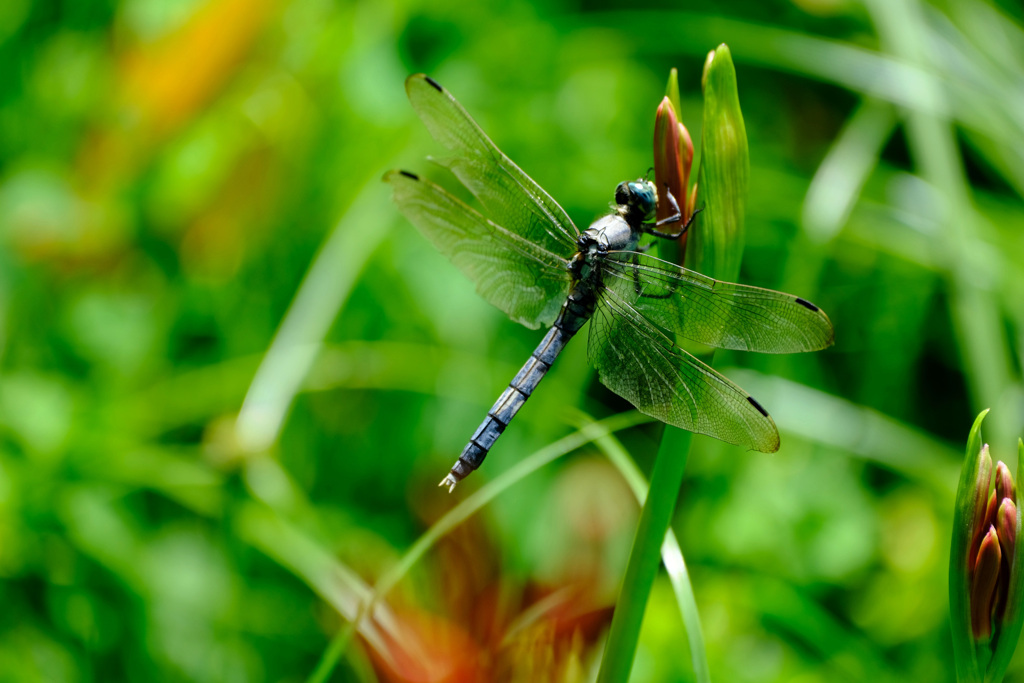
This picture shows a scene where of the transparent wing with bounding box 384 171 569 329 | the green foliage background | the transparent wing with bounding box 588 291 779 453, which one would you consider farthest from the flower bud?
the transparent wing with bounding box 384 171 569 329

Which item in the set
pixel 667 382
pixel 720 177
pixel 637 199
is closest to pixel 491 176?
pixel 637 199

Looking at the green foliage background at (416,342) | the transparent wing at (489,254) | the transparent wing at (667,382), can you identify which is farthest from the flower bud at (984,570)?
the transparent wing at (489,254)

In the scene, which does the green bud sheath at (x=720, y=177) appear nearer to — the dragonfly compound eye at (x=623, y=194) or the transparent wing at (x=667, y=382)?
the transparent wing at (x=667, y=382)

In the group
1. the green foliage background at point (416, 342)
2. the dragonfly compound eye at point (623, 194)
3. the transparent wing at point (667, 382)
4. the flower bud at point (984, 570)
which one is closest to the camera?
the flower bud at point (984, 570)

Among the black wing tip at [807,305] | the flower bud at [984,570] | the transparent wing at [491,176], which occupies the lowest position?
the flower bud at [984,570]

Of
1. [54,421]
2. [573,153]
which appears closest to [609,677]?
[54,421]

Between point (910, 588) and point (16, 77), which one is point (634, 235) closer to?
point (910, 588)
